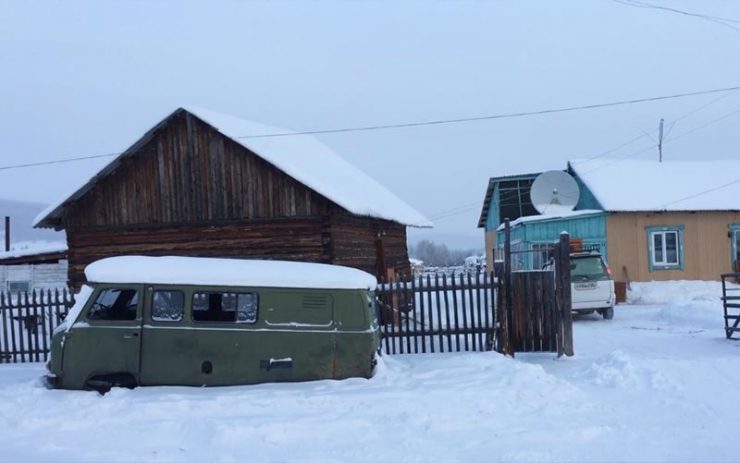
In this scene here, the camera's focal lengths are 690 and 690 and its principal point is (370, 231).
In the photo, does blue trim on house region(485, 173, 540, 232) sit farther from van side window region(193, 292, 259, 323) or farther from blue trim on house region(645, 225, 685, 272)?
van side window region(193, 292, 259, 323)

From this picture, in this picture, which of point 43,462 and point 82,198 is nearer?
point 43,462

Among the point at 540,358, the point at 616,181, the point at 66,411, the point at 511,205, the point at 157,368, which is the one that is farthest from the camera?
the point at 511,205

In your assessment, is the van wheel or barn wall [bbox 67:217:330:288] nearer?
the van wheel

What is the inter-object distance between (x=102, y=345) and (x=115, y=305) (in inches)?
21.3

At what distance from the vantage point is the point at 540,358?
11703 millimetres

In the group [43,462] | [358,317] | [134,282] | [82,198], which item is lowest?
[43,462]

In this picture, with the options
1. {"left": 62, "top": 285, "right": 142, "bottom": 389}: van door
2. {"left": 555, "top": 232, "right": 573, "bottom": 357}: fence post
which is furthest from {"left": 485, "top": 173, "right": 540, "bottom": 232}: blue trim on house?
{"left": 62, "top": 285, "right": 142, "bottom": 389}: van door

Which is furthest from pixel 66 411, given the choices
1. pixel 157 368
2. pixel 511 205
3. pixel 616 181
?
pixel 511 205

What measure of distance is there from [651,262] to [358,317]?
2127cm

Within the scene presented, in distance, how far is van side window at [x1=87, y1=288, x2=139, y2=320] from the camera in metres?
Result: 8.91

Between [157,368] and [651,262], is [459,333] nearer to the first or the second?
[157,368]

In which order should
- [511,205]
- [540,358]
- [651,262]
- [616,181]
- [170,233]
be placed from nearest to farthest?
[540,358] → [170,233] → [651,262] → [616,181] → [511,205]

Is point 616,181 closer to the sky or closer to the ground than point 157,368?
closer to the sky

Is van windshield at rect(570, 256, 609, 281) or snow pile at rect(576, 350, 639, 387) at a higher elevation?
van windshield at rect(570, 256, 609, 281)
